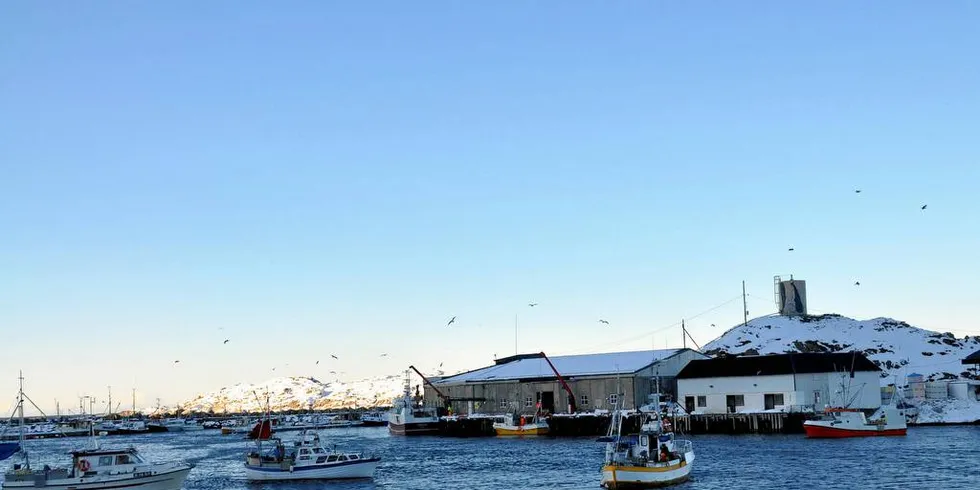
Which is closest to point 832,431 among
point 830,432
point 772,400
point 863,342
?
point 830,432

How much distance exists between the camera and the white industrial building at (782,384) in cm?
9869

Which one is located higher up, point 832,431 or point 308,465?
point 308,465

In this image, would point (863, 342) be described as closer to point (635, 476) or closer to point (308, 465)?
point (635, 476)

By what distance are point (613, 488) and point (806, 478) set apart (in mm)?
11907

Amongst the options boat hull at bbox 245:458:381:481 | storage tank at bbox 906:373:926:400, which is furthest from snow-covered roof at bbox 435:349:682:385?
boat hull at bbox 245:458:381:481

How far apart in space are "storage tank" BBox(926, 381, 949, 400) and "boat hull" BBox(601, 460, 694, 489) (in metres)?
73.8

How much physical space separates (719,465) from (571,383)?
48.3 m

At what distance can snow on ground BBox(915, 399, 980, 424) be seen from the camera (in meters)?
105

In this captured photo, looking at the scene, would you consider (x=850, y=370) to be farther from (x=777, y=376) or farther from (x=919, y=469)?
(x=919, y=469)

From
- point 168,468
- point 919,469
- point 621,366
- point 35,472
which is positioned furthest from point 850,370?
point 35,472

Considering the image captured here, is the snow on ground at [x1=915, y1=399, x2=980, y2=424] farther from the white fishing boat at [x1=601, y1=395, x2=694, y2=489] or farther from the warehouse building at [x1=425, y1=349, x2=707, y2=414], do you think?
the white fishing boat at [x1=601, y1=395, x2=694, y2=489]

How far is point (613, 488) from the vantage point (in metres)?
50.6

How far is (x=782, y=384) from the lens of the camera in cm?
9869

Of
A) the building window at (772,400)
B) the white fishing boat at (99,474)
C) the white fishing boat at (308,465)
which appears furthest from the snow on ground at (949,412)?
the white fishing boat at (99,474)
